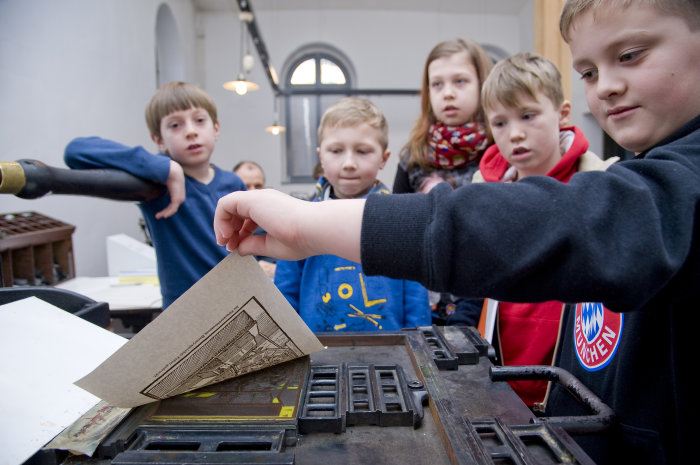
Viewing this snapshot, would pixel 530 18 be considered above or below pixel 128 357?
above

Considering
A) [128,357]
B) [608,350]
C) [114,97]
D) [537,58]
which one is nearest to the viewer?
[128,357]

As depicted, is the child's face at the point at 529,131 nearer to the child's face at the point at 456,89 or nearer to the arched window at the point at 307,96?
the child's face at the point at 456,89

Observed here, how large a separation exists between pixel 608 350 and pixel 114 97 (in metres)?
3.99

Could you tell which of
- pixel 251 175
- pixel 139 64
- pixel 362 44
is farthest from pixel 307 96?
pixel 251 175

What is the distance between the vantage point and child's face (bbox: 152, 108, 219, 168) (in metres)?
1.44

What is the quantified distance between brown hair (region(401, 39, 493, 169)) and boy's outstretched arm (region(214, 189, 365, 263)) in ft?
3.51

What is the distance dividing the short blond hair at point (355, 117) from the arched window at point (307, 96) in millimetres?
6260

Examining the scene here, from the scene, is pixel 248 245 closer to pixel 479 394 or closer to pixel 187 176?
pixel 479 394

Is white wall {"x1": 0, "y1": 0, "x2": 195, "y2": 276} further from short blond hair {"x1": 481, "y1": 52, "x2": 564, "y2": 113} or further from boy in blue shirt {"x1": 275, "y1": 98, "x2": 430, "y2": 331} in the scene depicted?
short blond hair {"x1": 481, "y1": 52, "x2": 564, "y2": 113}

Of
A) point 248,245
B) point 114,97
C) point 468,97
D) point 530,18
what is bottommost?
point 248,245

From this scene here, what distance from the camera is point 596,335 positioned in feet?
2.10

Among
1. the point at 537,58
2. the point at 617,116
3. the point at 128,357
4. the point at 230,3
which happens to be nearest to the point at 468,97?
the point at 537,58

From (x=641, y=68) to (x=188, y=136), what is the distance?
1292mm

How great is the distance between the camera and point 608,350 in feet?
1.97
